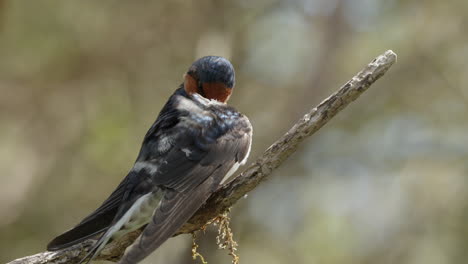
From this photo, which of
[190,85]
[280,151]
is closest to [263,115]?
[190,85]

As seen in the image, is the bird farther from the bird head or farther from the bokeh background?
the bokeh background

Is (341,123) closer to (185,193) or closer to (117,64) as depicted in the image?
(117,64)

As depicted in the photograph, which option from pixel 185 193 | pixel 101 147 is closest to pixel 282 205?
pixel 101 147

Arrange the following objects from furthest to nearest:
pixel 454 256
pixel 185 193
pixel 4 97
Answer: pixel 4 97 < pixel 454 256 < pixel 185 193

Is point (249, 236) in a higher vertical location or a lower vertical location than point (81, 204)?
lower

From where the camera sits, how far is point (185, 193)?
336 centimetres

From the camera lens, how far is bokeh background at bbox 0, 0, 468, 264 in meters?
6.52

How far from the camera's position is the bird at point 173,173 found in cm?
319

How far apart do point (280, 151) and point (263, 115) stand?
157 inches

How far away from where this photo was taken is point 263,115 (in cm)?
724

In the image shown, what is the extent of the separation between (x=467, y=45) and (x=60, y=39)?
408cm

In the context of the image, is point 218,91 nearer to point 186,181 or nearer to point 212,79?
point 212,79

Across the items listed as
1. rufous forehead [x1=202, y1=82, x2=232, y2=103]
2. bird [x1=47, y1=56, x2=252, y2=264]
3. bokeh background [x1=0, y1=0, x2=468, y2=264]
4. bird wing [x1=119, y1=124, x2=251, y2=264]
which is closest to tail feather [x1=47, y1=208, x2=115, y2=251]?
bird [x1=47, y1=56, x2=252, y2=264]

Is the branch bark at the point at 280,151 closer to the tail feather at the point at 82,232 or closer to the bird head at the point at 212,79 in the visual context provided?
the tail feather at the point at 82,232
